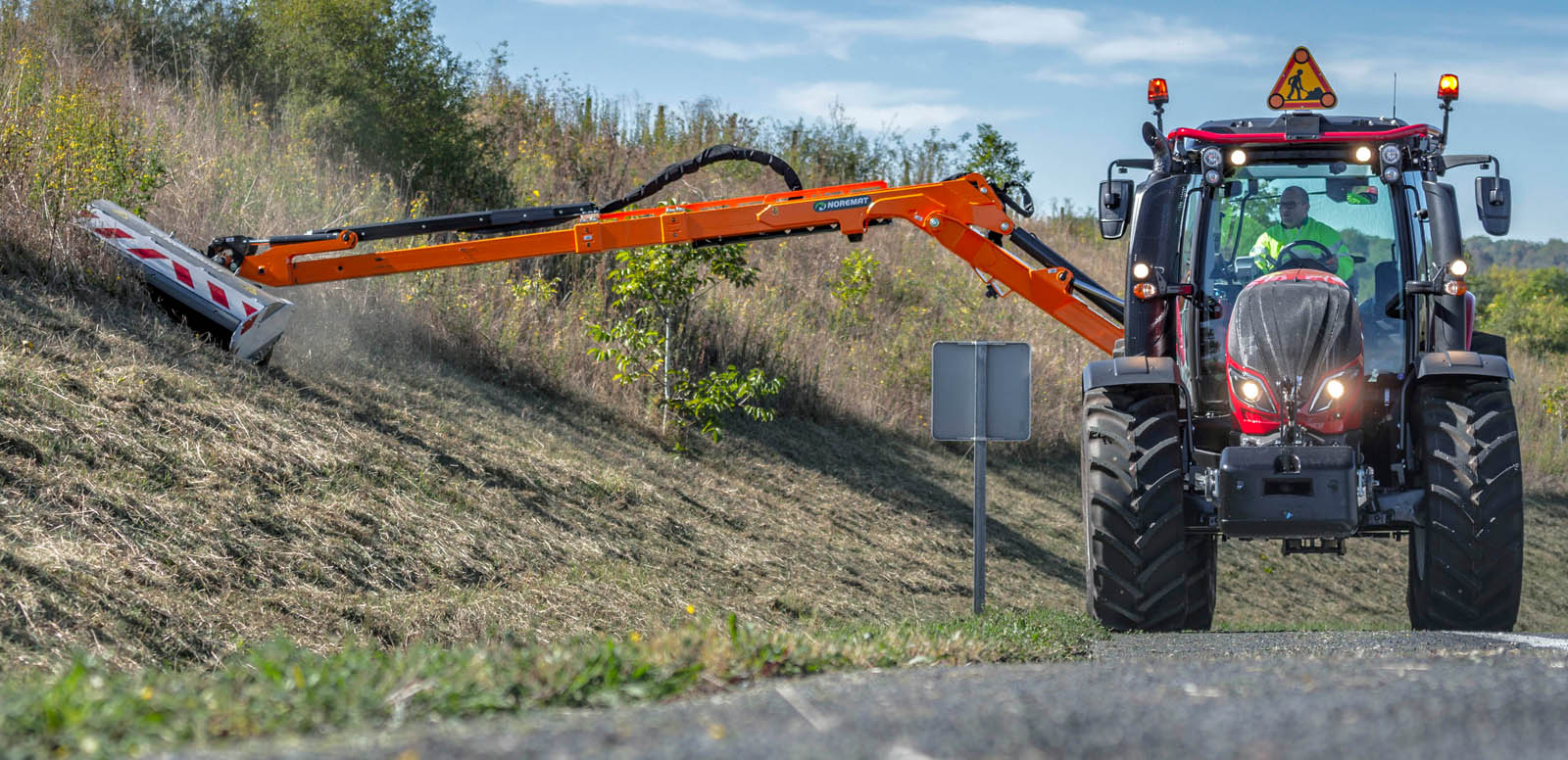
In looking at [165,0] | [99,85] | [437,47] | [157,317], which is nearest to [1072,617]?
[157,317]

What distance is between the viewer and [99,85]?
53.8ft

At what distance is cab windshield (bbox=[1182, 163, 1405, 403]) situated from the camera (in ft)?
28.7

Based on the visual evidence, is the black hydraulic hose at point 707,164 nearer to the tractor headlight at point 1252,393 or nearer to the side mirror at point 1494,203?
the tractor headlight at point 1252,393

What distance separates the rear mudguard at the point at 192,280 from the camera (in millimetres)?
12477

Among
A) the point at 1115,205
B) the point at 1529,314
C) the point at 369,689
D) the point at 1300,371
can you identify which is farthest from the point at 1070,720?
the point at 1529,314

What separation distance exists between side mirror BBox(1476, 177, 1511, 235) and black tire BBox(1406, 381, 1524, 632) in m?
1.01

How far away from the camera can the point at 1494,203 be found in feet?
28.4

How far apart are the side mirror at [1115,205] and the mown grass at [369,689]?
4480mm

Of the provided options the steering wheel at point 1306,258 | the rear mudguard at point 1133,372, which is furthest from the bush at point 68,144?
the steering wheel at point 1306,258

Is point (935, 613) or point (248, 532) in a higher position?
point (248, 532)

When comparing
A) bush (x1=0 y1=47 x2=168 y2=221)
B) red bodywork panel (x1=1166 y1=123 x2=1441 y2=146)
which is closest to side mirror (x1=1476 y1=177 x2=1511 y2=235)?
red bodywork panel (x1=1166 y1=123 x2=1441 y2=146)

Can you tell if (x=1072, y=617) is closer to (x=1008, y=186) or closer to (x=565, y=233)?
(x=1008, y=186)

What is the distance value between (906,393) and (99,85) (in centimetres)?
1220

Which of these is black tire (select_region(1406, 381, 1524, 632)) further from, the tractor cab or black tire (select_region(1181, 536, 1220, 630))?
black tire (select_region(1181, 536, 1220, 630))
